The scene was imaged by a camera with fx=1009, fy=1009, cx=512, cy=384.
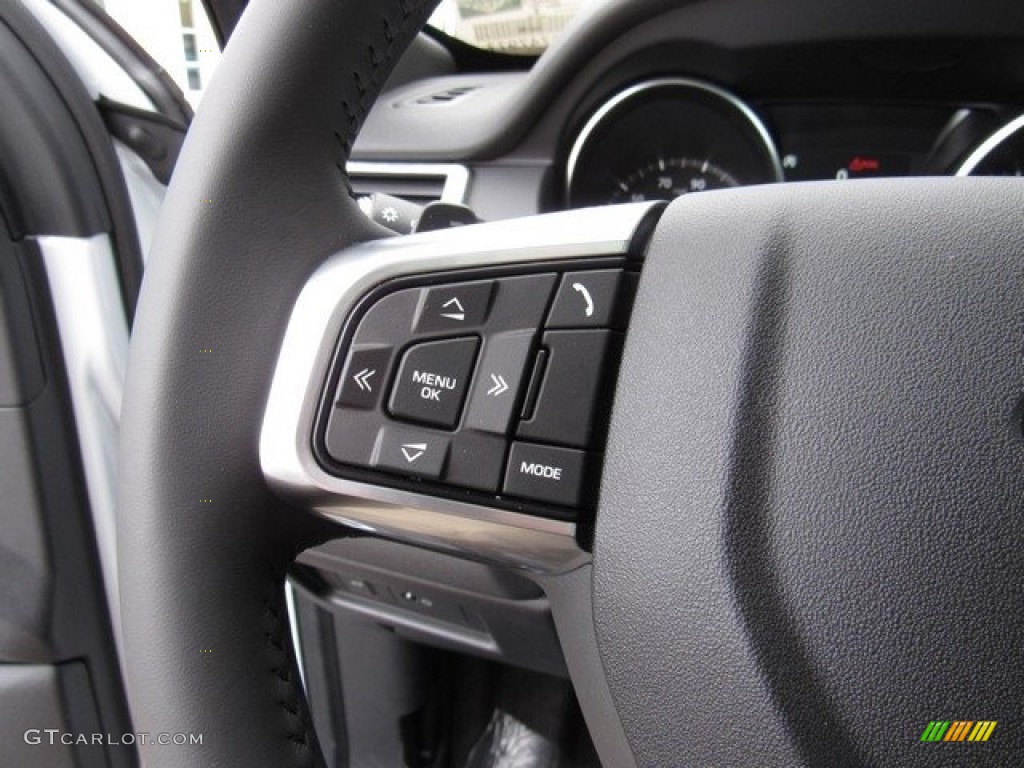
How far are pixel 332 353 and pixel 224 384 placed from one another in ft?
0.21

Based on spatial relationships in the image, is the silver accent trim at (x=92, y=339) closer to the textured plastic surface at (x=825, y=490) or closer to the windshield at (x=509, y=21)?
the textured plastic surface at (x=825, y=490)

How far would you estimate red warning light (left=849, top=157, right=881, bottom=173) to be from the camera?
1.80 metres

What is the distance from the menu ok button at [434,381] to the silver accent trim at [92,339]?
24.4 inches

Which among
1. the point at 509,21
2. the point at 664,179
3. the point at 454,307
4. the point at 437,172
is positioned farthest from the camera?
the point at 509,21

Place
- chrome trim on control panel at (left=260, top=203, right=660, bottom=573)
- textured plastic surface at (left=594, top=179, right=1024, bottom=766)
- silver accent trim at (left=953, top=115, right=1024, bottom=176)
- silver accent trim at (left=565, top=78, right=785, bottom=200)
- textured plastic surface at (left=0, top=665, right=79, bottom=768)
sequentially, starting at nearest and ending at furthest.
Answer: textured plastic surface at (left=594, top=179, right=1024, bottom=766) < chrome trim on control panel at (left=260, top=203, right=660, bottom=573) < textured plastic surface at (left=0, top=665, right=79, bottom=768) < silver accent trim at (left=953, top=115, right=1024, bottom=176) < silver accent trim at (left=565, top=78, right=785, bottom=200)

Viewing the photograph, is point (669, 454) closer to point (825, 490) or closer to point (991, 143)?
point (825, 490)

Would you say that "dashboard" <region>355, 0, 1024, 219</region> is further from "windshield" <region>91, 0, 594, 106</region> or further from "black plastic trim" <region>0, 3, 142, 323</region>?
"black plastic trim" <region>0, 3, 142, 323</region>

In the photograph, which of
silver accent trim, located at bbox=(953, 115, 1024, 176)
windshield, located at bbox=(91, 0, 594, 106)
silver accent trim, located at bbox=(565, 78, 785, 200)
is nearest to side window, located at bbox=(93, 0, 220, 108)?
windshield, located at bbox=(91, 0, 594, 106)

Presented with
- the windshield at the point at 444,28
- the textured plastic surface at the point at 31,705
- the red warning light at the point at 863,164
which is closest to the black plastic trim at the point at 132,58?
the windshield at the point at 444,28

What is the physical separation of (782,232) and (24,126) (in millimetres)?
835

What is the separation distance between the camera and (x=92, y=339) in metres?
1.09

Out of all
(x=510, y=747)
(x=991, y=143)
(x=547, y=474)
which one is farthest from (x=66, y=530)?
(x=991, y=143)

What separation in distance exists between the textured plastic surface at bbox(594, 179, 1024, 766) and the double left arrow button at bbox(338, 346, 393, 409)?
0.14 metres

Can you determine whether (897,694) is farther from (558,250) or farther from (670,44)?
(670,44)
